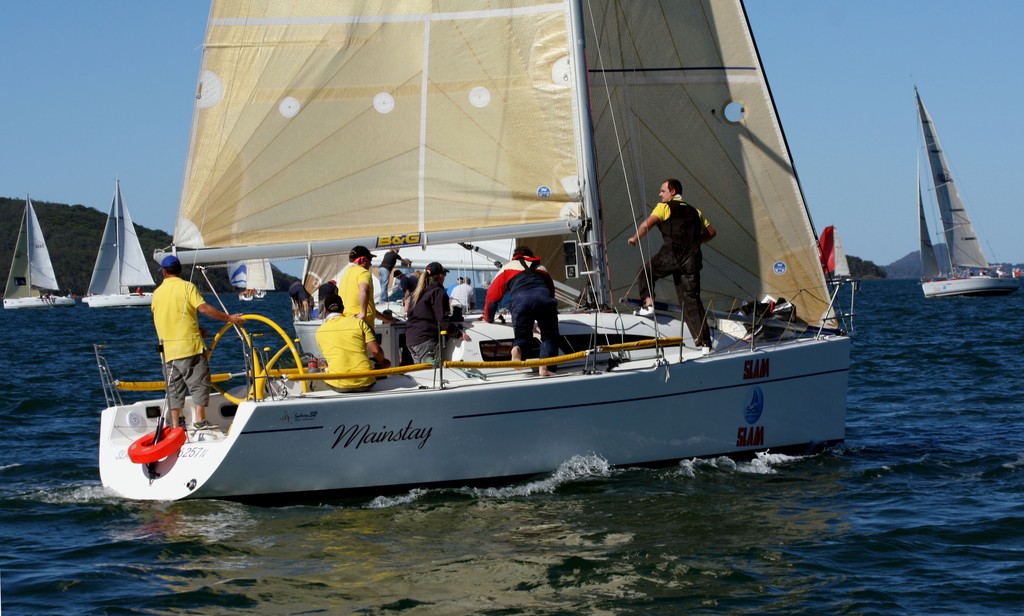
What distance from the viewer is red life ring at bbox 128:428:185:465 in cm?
930

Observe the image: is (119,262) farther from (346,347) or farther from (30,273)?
(346,347)

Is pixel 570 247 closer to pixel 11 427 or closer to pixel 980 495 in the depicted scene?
pixel 980 495

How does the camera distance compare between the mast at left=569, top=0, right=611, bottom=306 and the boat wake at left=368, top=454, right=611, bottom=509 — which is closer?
the boat wake at left=368, top=454, right=611, bottom=509

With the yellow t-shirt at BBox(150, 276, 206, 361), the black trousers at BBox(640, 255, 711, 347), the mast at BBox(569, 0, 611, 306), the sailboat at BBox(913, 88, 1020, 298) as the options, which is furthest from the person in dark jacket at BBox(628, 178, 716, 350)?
the sailboat at BBox(913, 88, 1020, 298)

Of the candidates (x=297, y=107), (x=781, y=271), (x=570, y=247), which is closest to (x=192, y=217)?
(x=297, y=107)

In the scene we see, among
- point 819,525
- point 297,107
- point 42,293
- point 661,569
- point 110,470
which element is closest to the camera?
point 661,569

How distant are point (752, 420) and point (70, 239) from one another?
145696mm

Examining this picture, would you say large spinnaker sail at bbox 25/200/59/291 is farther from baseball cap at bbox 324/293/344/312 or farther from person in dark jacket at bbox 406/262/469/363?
baseball cap at bbox 324/293/344/312

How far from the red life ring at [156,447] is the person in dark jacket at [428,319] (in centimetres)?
221

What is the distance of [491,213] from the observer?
10648 millimetres

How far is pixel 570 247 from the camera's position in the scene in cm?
1123

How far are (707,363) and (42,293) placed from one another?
266ft

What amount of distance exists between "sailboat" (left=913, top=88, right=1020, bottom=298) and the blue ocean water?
52.9 metres

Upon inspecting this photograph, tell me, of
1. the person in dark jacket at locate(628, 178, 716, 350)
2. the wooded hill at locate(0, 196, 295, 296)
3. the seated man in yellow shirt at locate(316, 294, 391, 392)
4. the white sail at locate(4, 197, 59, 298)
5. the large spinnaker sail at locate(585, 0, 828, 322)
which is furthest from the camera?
the wooded hill at locate(0, 196, 295, 296)
